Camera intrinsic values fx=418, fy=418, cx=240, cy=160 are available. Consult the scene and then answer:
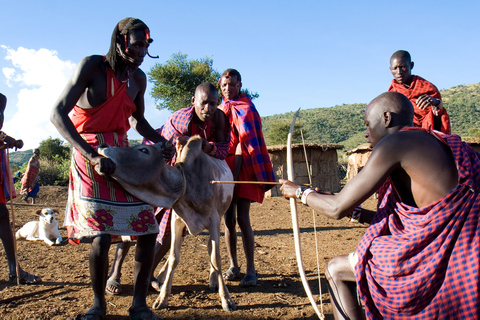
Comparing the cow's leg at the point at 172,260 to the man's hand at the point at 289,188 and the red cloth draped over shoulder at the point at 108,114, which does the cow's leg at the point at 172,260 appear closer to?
the red cloth draped over shoulder at the point at 108,114

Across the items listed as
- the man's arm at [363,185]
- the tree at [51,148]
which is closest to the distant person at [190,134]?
the man's arm at [363,185]

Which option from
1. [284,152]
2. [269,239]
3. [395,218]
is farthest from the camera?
[284,152]

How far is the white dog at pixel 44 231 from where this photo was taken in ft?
22.0

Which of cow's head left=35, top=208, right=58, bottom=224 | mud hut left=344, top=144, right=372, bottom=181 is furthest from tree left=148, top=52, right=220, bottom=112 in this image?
cow's head left=35, top=208, right=58, bottom=224

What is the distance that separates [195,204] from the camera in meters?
3.70

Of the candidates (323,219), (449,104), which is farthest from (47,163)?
(449,104)

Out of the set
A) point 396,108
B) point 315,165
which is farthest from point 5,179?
point 315,165

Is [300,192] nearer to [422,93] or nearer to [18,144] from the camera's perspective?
[422,93]

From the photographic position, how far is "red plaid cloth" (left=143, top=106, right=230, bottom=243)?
163 inches

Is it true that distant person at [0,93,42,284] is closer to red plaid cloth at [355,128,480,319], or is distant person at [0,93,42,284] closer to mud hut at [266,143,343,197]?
red plaid cloth at [355,128,480,319]

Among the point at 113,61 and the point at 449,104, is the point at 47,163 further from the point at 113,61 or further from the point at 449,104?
the point at 449,104

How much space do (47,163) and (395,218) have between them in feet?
68.6

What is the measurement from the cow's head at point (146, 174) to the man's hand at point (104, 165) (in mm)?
46

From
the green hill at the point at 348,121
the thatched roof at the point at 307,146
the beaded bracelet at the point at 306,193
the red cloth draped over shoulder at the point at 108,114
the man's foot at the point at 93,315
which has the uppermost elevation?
the green hill at the point at 348,121
